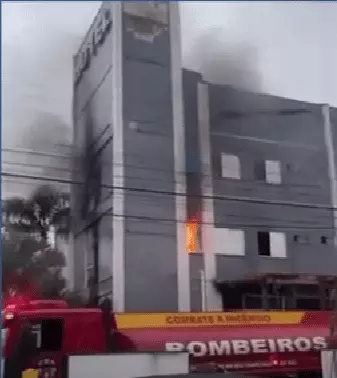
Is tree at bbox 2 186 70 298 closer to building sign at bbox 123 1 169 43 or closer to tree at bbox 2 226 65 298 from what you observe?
tree at bbox 2 226 65 298

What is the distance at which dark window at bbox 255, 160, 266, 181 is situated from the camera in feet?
18.6

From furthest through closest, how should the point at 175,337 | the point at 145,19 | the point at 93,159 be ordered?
1. the point at 145,19
2. the point at 93,159
3. the point at 175,337

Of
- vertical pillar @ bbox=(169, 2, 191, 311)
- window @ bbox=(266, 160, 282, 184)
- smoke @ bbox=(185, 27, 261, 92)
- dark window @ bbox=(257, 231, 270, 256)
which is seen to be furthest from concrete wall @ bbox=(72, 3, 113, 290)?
window @ bbox=(266, 160, 282, 184)

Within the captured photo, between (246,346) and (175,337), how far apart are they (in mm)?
666

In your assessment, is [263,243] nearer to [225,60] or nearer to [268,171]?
[268,171]

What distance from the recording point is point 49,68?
5.27 metres

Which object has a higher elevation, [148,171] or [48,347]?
[148,171]

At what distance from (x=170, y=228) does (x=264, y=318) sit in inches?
47.6

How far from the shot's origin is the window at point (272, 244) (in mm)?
5500

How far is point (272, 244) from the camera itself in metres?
5.54

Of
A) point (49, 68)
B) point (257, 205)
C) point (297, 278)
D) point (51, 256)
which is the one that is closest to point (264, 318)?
point (297, 278)

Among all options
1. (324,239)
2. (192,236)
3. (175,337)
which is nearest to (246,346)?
(175,337)

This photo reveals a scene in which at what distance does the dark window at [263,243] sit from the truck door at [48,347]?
190 cm

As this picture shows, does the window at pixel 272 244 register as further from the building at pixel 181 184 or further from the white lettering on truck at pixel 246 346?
the white lettering on truck at pixel 246 346
